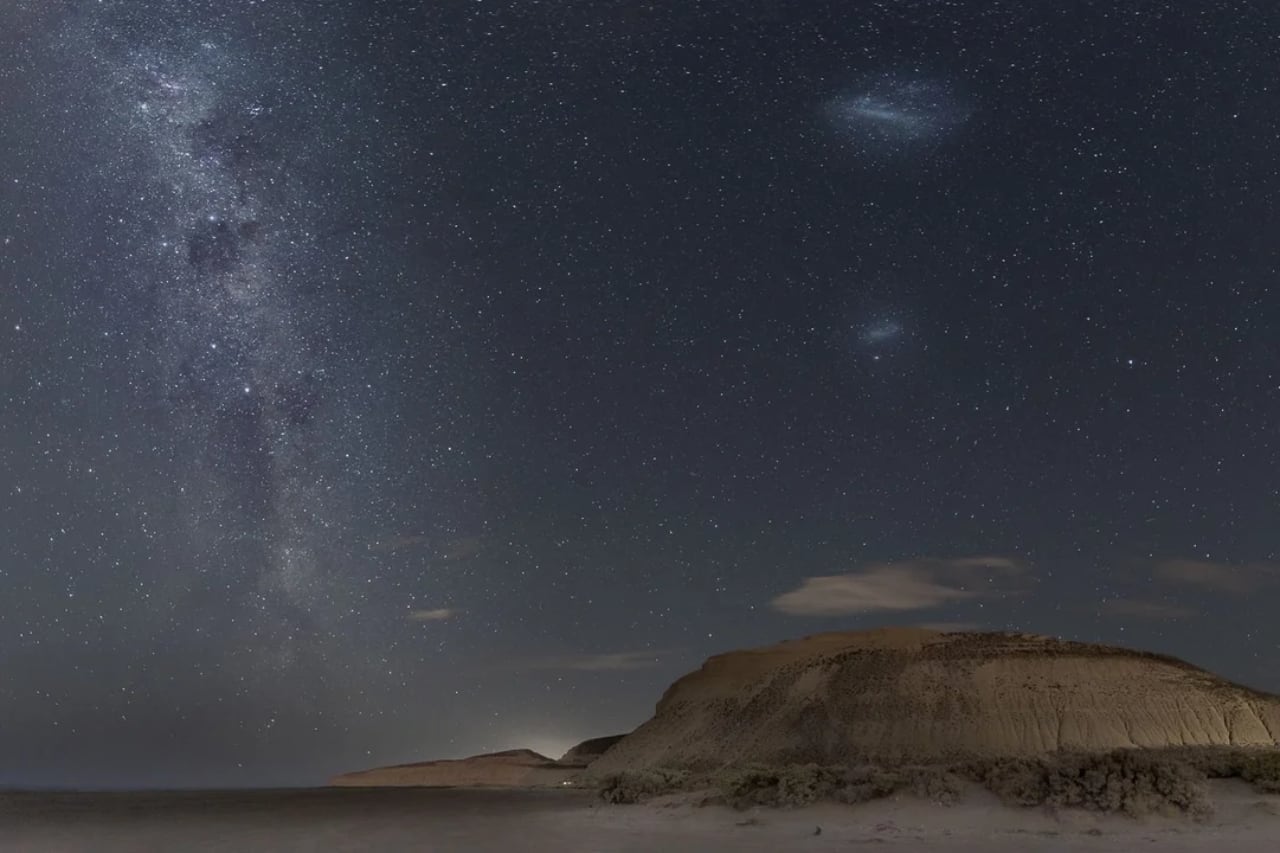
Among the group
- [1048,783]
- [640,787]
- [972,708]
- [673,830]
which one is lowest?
[673,830]

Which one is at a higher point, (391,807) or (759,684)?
(759,684)

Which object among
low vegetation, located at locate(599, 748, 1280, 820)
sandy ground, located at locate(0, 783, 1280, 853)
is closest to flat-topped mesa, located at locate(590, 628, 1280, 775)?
low vegetation, located at locate(599, 748, 1280, 820)

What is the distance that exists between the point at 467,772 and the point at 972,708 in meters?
52.8

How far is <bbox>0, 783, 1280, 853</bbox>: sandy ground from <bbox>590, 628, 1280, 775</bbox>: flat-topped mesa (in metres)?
22.4

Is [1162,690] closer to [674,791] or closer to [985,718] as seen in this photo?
[985,718]

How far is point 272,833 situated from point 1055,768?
15.2 metres

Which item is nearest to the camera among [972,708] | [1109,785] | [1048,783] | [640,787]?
[1109,785]

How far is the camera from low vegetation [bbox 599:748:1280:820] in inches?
778

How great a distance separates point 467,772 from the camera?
8706 centimetres

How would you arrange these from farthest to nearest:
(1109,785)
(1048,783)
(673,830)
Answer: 1. (673,830)
2. (1048,783)
3. (1109,785)

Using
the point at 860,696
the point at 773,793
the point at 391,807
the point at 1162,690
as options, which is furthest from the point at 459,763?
the point at 773,793

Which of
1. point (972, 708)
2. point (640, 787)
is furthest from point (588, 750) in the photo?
point (640, 787)

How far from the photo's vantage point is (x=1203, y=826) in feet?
62.0

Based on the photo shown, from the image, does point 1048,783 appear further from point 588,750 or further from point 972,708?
point 588,750
